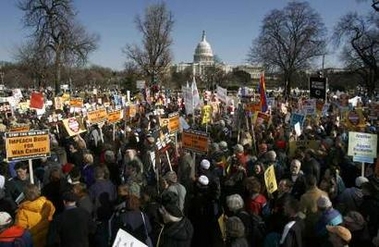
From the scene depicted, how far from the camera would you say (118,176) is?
10.7 metres

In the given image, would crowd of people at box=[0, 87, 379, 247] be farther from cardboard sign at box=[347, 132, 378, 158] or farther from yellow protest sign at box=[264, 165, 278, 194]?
cardboard sign at box=[347, 132, 378, 158]

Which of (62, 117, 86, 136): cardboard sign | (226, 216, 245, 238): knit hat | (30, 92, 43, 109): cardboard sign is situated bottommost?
(226, 216, 245, 238): knit hat

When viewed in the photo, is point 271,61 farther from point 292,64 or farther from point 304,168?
point 304,168

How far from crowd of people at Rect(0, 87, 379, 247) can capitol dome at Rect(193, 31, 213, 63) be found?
462 ft

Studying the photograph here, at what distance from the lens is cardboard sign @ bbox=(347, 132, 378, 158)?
34.6 ft

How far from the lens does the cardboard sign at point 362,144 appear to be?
10531 millimetres

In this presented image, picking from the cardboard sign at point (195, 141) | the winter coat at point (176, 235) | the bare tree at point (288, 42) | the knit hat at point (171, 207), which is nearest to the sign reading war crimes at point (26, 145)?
the cardboard sign at point (195, 141)

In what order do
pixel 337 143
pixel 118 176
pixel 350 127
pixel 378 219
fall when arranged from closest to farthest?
pixel 378 219 → pixel 118 176 → pixel 337 143 → pixel 350 127

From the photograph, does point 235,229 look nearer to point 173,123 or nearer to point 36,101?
point 173,123

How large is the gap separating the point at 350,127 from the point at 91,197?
434 inches

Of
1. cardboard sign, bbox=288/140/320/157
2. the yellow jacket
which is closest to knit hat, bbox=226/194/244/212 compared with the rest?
the yellow jacket

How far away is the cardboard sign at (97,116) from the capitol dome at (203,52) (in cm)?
13461

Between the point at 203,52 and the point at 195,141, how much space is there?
146185 millimetres

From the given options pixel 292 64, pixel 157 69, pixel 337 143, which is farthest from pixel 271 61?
pixel 337 143
